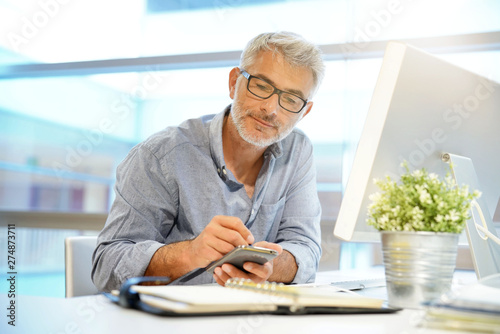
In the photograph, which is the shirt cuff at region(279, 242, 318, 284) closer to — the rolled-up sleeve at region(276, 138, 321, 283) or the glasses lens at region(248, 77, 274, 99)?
the rolled-up sleeve at region(276, 138, 321, 283)

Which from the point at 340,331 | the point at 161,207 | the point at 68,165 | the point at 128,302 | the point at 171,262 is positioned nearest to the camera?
the point at 340,331

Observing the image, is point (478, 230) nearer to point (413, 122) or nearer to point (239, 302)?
point (413, 122)

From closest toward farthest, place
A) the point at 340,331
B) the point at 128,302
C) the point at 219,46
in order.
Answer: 1. the point at 340,331
2. the point at 128,302
3. the point at 219,46

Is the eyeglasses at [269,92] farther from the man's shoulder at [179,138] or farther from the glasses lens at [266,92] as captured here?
the man's shoulder at [179,138]

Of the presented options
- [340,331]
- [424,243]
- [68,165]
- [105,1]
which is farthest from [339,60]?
[340,331]

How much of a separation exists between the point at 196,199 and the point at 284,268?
40 cm

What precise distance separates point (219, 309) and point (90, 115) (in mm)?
3495

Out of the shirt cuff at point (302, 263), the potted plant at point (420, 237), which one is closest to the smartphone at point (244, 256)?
the potted plant at point (420, 237)

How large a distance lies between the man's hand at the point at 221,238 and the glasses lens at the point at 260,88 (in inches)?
26.1

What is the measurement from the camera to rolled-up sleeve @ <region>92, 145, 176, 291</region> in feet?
4.33

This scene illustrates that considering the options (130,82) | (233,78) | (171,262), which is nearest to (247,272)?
(171,262)

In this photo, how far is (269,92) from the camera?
5.54 feet

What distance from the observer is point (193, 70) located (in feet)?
12.2

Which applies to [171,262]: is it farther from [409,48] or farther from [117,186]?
[409,48]
